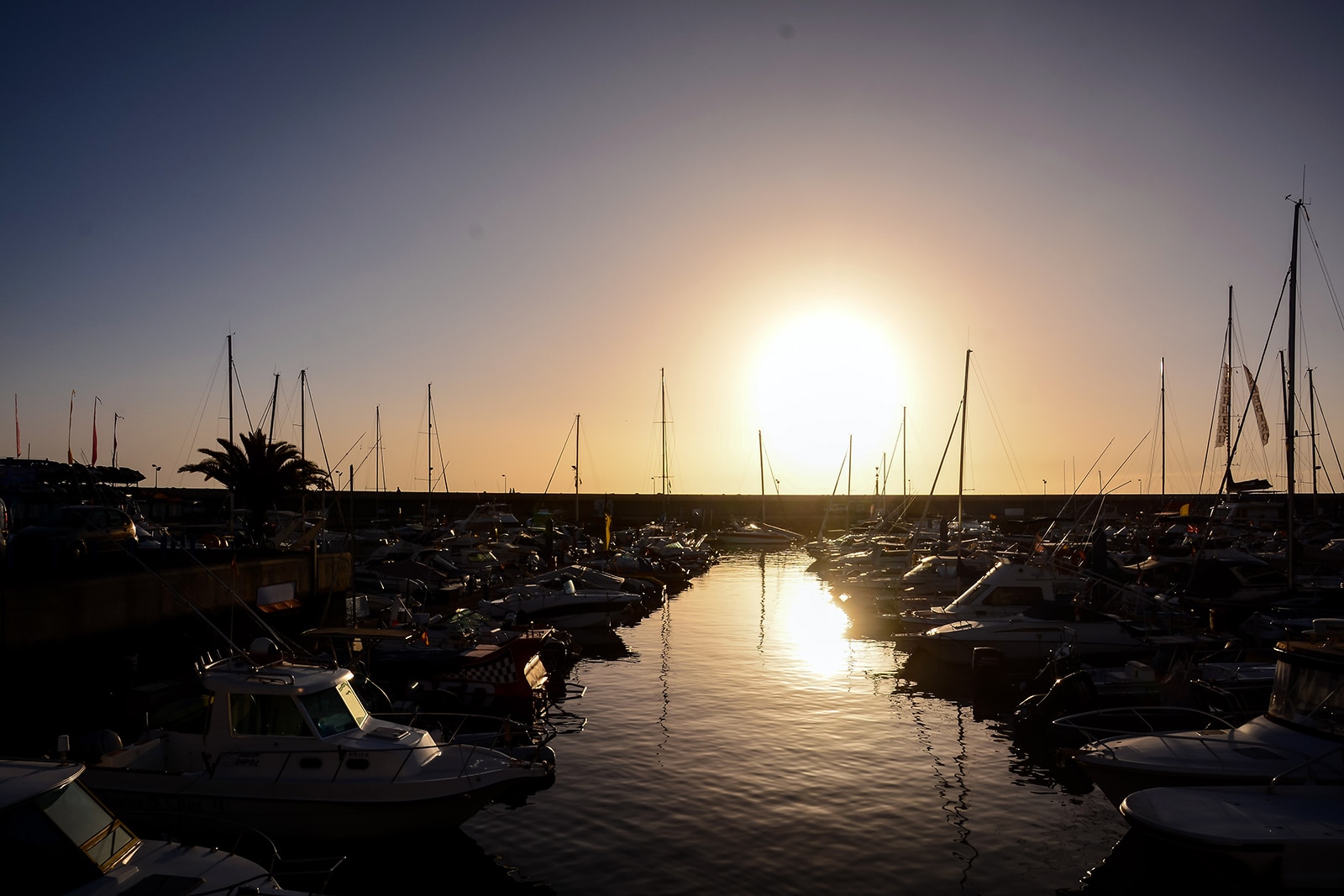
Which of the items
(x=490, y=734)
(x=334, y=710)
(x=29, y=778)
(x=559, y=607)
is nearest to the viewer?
(x=29, y=778)

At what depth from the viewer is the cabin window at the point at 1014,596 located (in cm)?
3052

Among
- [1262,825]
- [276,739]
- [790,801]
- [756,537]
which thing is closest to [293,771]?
[276,739]

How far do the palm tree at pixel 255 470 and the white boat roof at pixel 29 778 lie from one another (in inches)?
1412

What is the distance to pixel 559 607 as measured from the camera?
36375mm

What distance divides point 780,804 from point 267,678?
8873mm

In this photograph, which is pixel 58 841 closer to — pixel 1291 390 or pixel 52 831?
pixel 52 831

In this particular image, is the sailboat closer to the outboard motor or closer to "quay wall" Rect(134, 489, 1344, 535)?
"quay wall" Rect(134, 489, 1344, 535)

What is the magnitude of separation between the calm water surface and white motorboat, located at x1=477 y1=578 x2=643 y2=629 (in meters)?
8.35

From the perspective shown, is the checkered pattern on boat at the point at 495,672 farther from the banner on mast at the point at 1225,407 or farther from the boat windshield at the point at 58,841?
the banner on mast at the point at 1225,407

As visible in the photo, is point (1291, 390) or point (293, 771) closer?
point (293, 771)

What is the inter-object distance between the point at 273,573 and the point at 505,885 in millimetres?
22865

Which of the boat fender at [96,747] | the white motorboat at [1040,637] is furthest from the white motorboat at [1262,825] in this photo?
the boat fender at [96,747]

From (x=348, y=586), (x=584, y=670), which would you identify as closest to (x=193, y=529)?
(x=348, y=586)

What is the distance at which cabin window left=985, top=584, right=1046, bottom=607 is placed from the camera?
1201 inches
